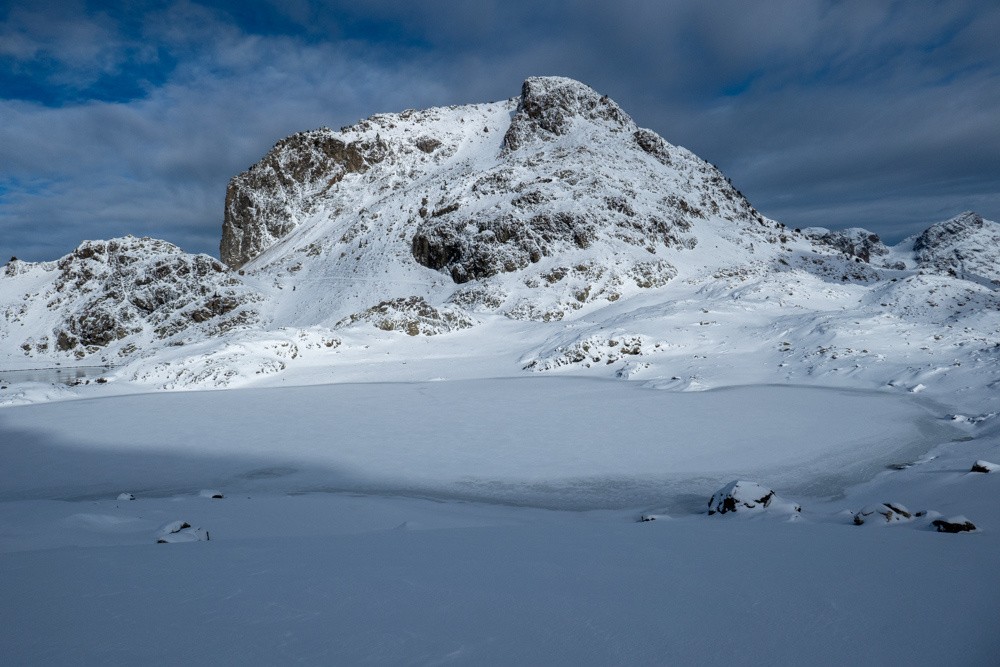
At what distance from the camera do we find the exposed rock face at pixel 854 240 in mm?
120850

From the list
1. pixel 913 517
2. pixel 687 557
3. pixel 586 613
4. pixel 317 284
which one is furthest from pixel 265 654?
pixel 317 284

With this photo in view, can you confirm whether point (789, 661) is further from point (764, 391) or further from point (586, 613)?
point (764, 391)

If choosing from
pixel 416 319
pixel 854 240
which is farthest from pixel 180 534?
pixel 854 240

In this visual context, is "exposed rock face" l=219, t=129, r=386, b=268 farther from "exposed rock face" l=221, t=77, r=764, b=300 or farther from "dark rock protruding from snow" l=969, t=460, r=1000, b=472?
"dark rock protruding from snow" l=969, t=460, r=1000, b=472

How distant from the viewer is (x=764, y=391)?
13492 millimetres

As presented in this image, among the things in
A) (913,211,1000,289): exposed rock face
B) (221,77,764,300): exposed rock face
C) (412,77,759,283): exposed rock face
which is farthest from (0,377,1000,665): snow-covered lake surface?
(913,211,1000,289): exposed rock face

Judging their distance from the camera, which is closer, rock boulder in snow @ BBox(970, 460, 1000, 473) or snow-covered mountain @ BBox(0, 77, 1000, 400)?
rock boulder in snow @ BBox(970, 460, 1000, 473)

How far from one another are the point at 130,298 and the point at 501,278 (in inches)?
1249

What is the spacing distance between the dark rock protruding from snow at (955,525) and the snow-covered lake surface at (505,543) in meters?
0.12

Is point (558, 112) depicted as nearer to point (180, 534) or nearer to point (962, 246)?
point (180, 534)

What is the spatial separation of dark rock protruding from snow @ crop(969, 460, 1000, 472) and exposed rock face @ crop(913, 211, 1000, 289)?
13392cm

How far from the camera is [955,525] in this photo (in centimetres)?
482

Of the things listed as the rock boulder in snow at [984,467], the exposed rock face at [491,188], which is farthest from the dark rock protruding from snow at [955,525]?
the exposed rock face at [491,188]

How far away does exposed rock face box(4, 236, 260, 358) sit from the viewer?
40625mm
